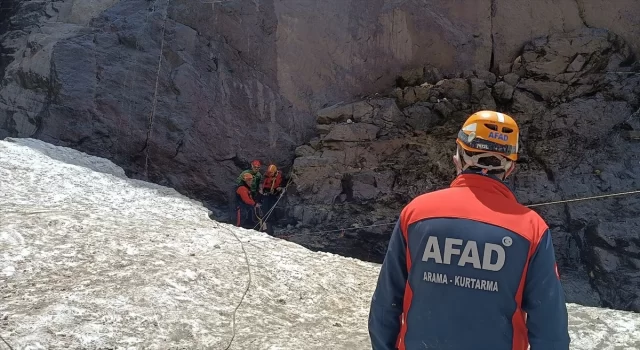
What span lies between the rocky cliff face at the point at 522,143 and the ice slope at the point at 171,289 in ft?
18.5

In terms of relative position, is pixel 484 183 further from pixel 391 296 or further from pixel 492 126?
pixel 391 296

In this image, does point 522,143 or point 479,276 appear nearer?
point 479,276

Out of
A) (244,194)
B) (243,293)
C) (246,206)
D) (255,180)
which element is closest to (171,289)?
(243,293)

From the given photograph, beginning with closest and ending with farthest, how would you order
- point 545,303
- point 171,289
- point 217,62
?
point 545,303 < point 171,289 < point 217,62

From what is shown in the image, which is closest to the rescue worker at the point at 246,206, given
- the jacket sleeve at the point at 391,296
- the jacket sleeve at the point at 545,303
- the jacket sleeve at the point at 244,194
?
the jacket sleeve at the point at 244,194

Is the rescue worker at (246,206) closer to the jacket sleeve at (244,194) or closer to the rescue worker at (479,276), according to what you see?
the jacket sleeve at (244,194)

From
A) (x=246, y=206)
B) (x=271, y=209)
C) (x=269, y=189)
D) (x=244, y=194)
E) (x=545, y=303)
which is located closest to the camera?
(x=545, y=303)

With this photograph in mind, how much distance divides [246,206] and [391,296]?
319 inches

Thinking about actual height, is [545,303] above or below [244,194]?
above

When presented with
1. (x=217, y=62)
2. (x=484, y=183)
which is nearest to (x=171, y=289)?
(x=484, y=183)

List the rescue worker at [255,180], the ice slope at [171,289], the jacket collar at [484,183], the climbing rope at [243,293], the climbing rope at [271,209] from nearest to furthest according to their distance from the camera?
1. the jacket collar at [484,183]
2. the ice slope at [171,289]
3. the climbing rope at [243,293]
4. the climbing rope at [271,209]
5. the rescue worker at [255,180]

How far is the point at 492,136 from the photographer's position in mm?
1796

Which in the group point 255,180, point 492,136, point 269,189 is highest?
point 492,136

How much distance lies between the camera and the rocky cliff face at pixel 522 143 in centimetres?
940
